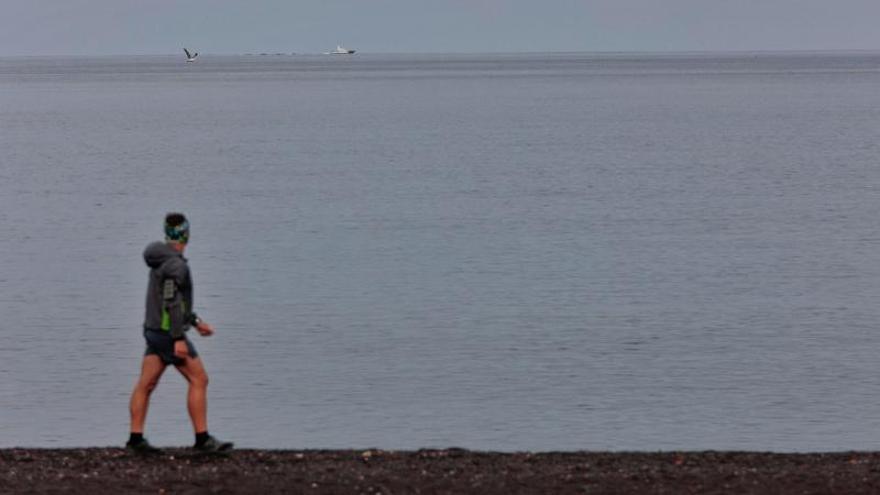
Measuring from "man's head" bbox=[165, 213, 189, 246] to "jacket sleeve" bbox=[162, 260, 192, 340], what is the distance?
191 millimetres

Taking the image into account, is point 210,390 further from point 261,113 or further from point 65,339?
point 261,113

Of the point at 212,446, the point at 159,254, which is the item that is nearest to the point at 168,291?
the point at 159,254

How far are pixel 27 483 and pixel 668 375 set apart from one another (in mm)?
13337

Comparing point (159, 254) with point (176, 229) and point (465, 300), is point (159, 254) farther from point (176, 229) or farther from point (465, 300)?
point (465, 300)

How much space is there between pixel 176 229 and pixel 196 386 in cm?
139

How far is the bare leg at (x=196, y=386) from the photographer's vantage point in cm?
1566

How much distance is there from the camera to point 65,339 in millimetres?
29812

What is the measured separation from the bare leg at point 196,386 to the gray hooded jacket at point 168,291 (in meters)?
0.34

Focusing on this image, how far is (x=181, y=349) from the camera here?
50.6 feet

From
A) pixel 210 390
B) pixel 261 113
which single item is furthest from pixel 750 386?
pixel 261 113

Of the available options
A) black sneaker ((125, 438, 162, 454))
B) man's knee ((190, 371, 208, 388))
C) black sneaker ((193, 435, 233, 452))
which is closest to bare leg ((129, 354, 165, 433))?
black sneaker ((125, 438, 162, 454))

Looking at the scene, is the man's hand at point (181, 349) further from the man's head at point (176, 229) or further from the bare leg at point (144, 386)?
the man's head at point (176, 229)

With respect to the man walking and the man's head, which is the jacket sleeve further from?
the man's head

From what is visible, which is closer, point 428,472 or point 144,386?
point 428,472
